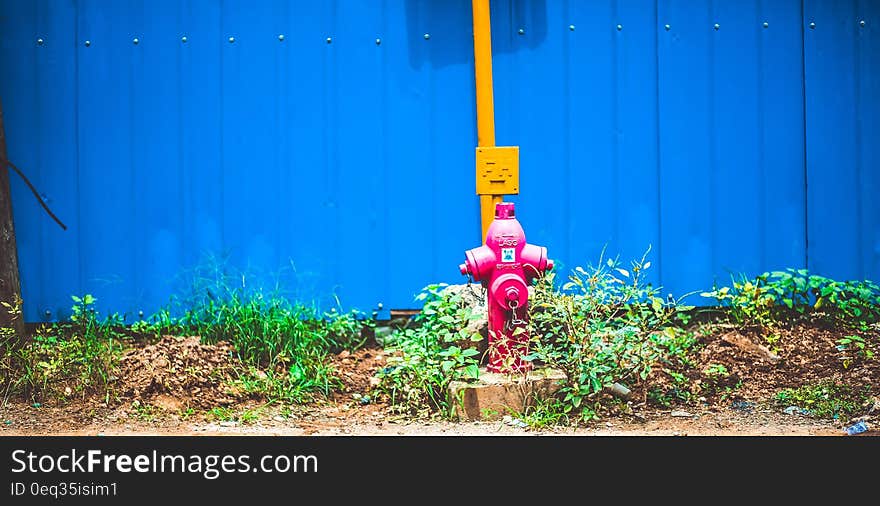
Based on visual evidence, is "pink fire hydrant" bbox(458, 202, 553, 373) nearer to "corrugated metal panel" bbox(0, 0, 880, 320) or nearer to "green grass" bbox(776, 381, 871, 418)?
"corrugated metal panel" bbox(0, 0, 880, 320)

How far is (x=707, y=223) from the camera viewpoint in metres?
6.40

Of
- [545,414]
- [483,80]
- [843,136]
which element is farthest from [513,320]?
[843,136]

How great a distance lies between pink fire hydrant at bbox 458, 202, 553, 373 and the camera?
206 inches

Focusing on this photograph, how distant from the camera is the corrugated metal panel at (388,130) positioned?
248 inches

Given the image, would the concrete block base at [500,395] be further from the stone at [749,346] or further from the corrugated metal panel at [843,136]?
the corrugated metal panel at [843,136]

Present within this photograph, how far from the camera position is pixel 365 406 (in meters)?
5.49

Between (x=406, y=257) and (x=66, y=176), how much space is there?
216 cm

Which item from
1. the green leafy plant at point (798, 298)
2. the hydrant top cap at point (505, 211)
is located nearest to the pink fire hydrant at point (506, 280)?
the hydrant top cap at point (505, 211)

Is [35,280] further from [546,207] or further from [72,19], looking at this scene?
[546,207]

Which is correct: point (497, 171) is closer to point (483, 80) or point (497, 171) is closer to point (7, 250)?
point (483, 80)

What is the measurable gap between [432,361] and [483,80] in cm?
176

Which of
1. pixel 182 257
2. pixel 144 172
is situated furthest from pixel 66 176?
pixel 182 257

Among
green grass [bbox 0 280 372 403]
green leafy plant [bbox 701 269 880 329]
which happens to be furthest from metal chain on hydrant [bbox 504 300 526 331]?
green leafy plant [bbox 701 269 880 329]

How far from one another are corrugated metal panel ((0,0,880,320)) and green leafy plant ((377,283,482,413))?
534 mm
